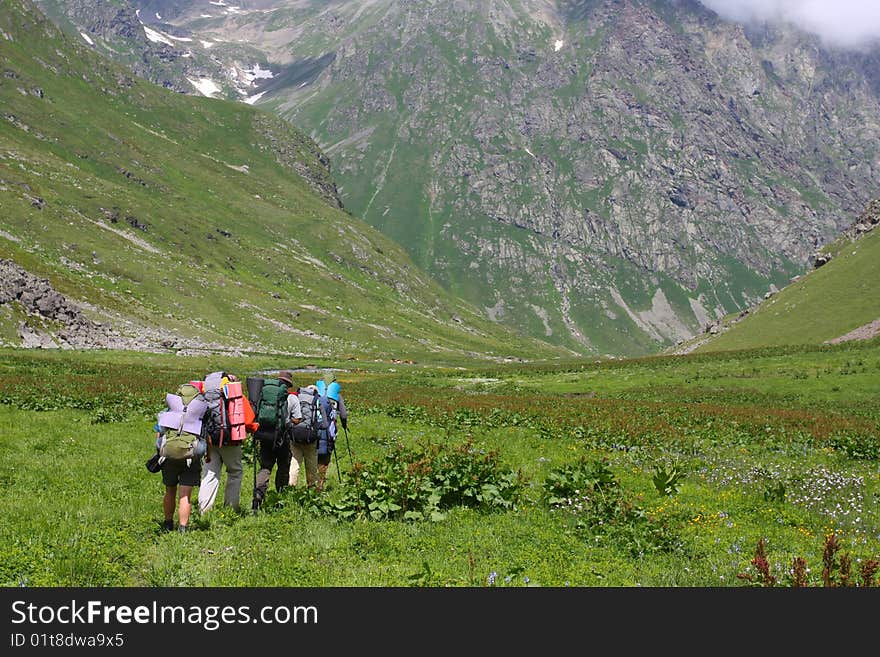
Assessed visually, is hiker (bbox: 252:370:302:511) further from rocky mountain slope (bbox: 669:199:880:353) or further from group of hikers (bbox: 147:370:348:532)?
rocky mountain slope (bbox: 669:199:880:353)

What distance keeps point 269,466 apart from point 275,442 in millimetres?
569

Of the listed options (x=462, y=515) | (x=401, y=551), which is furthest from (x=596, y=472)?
(x=401, y=551)

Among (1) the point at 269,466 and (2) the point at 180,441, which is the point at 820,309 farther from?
(2) the point at 180,441

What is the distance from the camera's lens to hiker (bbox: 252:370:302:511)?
13.4 m

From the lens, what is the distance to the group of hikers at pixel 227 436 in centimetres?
1138

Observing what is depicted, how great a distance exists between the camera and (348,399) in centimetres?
3734

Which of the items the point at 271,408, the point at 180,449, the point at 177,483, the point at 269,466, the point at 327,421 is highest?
the point at 271,408

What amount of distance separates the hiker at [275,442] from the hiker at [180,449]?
1797 mm

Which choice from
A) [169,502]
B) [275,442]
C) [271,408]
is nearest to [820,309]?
[275,442]

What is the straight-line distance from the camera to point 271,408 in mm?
13648

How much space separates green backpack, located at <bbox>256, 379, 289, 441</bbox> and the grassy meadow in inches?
62.3

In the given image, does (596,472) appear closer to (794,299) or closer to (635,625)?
(635,625)

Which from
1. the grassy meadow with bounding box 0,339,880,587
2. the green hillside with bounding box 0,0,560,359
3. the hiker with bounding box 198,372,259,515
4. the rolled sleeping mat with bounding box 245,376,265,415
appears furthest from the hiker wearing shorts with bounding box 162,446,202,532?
the green hillside with bounding box 0,0,560,359

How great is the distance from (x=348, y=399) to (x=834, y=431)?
25960 mm
